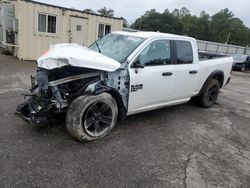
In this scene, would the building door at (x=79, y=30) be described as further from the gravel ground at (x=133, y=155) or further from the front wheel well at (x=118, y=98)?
the front wheel well at (x=118, y=98)

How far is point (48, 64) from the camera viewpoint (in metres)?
3.58

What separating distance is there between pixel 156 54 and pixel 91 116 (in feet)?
5.86

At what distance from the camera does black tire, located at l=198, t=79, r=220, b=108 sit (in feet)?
19.7

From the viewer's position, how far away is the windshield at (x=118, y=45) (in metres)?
4.16

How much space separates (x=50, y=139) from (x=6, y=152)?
68cm

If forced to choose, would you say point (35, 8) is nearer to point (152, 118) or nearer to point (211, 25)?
point (152, 118)

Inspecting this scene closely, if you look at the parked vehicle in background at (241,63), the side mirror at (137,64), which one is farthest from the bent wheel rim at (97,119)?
the parked vehicle in background at (241,63)

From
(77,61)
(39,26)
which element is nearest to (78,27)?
(39,26)

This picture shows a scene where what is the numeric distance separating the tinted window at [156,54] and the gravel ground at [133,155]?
1.31 metres

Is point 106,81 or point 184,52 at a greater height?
point 184,52

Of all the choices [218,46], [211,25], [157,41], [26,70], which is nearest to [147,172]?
[157,41]

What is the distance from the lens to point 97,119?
378cm

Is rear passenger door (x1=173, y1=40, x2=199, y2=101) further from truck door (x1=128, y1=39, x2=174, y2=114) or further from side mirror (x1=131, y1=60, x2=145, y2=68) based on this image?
side mirror (x1=131, y1=60, x2=145, y2=68)

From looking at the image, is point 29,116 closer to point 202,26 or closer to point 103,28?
point 103,28
